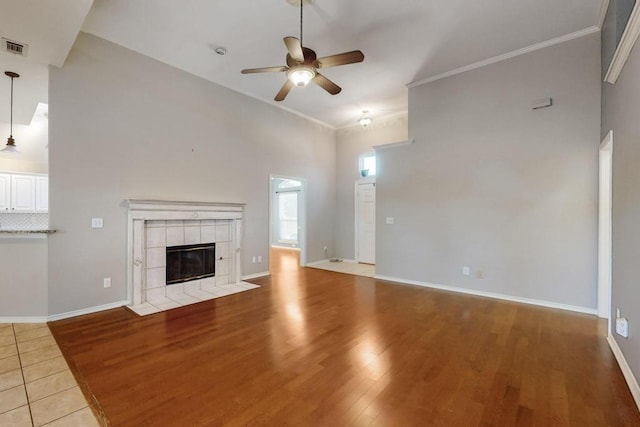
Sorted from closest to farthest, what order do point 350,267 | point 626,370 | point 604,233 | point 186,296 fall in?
1. point 626,370
2. point 604,233
3. point 186,296
4. point 350,267

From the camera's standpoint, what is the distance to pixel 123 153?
385cm

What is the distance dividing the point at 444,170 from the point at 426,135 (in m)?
0.70

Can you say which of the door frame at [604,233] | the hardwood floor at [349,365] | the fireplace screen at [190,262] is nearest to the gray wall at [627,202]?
the hardwood floor at [349,365]

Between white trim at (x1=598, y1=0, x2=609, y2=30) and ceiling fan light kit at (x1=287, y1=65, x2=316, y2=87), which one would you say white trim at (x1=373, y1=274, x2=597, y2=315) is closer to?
white trim at (x1=598, y1=0, x2=609, y2=30)

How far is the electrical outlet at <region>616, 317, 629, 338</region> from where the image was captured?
2.20m

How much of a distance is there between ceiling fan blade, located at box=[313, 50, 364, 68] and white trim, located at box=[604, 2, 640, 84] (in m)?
1.90

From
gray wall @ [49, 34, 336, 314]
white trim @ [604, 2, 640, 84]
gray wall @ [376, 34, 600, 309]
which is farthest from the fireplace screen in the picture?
white trim @ [604, 2, 640, 84]

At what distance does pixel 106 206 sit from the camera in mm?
3703

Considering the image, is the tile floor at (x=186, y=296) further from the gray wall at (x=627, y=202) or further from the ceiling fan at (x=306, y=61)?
the gray wall at (x=627, y=202)

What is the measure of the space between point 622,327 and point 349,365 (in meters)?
2.22

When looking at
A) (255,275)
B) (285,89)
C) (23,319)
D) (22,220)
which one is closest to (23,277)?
(23,319)

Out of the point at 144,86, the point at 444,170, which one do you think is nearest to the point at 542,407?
the point at 444,170

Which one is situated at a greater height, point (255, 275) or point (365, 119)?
point (365, 119)

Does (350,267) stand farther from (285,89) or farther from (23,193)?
(23,193)
